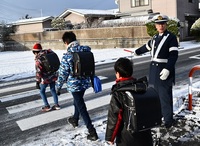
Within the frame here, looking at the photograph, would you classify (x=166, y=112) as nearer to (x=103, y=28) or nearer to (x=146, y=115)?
(x=146, y=115)

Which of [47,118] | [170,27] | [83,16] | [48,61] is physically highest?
[83,16]

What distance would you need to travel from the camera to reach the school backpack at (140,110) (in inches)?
92.5

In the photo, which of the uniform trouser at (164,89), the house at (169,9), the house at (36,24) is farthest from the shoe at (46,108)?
the house at (36,24)

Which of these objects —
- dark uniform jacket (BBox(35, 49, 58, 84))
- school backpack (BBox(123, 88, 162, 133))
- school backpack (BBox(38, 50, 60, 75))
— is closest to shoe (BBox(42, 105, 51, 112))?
dark uniform jacket (BBox(35, 49, 58, 84))

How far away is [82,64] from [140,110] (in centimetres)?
165

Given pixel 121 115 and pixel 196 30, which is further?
pixel 196 30

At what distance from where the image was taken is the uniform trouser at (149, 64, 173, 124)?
4.10 metres

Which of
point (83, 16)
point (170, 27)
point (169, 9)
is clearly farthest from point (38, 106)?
point (83, 16)

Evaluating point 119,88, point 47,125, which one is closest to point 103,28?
point 47,125

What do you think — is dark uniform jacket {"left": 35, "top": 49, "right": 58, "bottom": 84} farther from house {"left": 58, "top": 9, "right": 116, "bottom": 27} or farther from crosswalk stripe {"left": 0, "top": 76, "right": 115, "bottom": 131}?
house {"left": 58, "top": 9, "right": 116, "bottom": 27}

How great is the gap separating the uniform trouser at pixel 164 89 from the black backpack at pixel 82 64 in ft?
3.75

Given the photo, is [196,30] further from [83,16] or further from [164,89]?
[164,89]

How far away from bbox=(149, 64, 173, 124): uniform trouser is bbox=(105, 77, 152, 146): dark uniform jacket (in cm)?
172

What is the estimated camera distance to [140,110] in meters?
2.37
